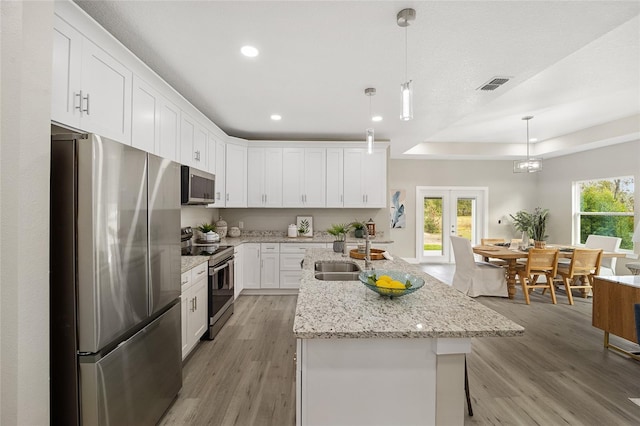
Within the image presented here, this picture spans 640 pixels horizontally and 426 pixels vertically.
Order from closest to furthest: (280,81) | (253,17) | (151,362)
→ (151,362) → (253,17) → (280,81)

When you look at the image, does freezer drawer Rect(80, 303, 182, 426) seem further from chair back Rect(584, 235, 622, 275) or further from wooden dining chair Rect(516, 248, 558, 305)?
chair back Rect(584, 235, 622, 275)

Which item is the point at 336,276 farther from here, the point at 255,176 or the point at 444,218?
the point at 444,218

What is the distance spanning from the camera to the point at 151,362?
1.80 meters

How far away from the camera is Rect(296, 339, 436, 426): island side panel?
1.38 m

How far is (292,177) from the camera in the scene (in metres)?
5.09

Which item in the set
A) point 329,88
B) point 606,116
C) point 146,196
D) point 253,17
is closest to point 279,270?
point 329,88

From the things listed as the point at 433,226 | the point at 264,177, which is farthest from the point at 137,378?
the point at 433,226

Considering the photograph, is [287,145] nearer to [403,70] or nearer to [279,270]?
[279,270]

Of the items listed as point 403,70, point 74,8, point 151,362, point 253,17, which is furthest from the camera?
point 403,70

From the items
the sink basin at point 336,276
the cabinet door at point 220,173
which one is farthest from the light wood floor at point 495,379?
the cabinet door at point 220,173

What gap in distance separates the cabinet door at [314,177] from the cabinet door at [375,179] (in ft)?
2.29

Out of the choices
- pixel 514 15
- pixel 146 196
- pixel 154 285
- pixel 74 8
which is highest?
pixel 514 15

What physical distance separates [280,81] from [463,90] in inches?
72.5

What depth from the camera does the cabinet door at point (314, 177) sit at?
5078 millimetres
